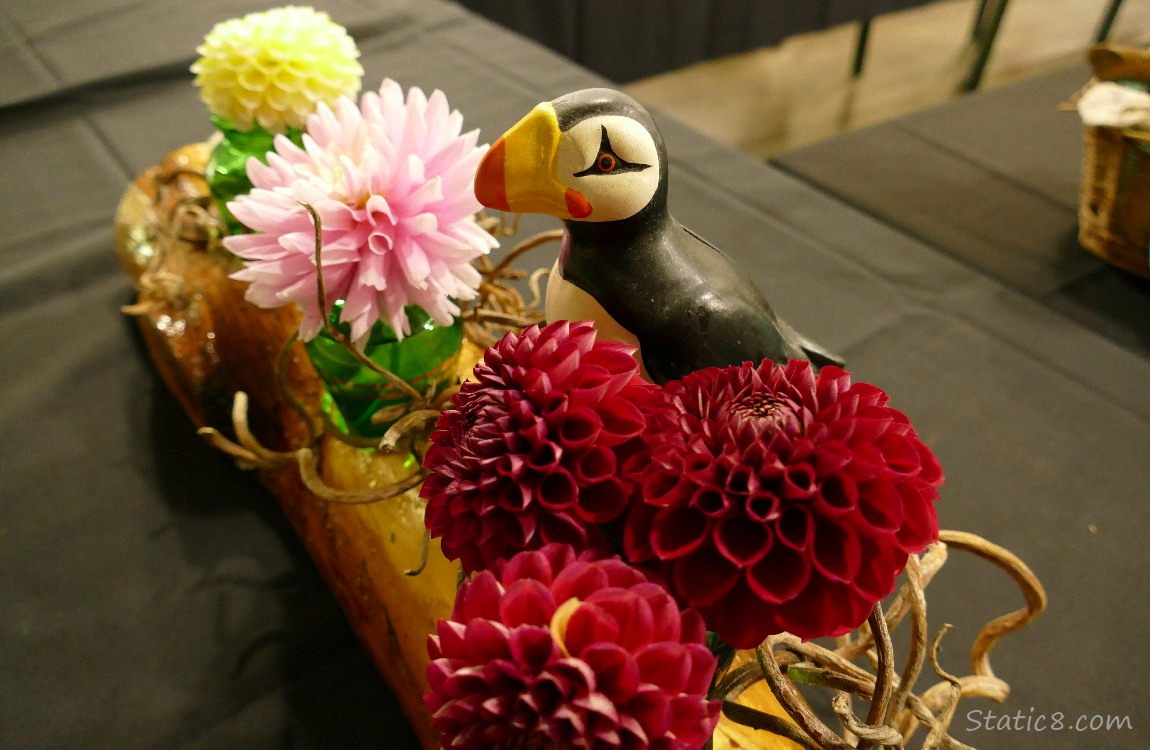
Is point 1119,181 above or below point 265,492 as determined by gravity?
above

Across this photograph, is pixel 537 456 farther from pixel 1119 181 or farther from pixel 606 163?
pixel 1119 181

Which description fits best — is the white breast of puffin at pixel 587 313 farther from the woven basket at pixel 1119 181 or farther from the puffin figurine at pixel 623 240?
the woven basket at pixel 1119 181

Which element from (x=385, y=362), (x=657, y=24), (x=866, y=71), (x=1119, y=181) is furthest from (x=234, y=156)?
(x=866, y=71)

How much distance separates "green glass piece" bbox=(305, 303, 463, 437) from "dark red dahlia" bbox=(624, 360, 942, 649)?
0.25 meters

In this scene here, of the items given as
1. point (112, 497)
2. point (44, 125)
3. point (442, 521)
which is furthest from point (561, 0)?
point (442, 521)

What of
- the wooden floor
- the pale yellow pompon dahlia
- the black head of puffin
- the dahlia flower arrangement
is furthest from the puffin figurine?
the wooden floor

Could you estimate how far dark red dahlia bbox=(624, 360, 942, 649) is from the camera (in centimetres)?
23

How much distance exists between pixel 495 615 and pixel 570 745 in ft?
0.13

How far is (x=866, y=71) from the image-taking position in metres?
2.37

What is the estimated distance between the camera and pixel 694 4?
1890 millimetres

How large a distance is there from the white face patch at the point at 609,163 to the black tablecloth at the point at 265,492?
401 mm

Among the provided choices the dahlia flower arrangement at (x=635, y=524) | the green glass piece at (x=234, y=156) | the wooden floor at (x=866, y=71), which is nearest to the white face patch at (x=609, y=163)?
the dahlia flower arrangement at (x=635, y=524)

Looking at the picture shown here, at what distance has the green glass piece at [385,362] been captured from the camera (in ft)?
1.52

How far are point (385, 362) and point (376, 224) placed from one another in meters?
0.10
